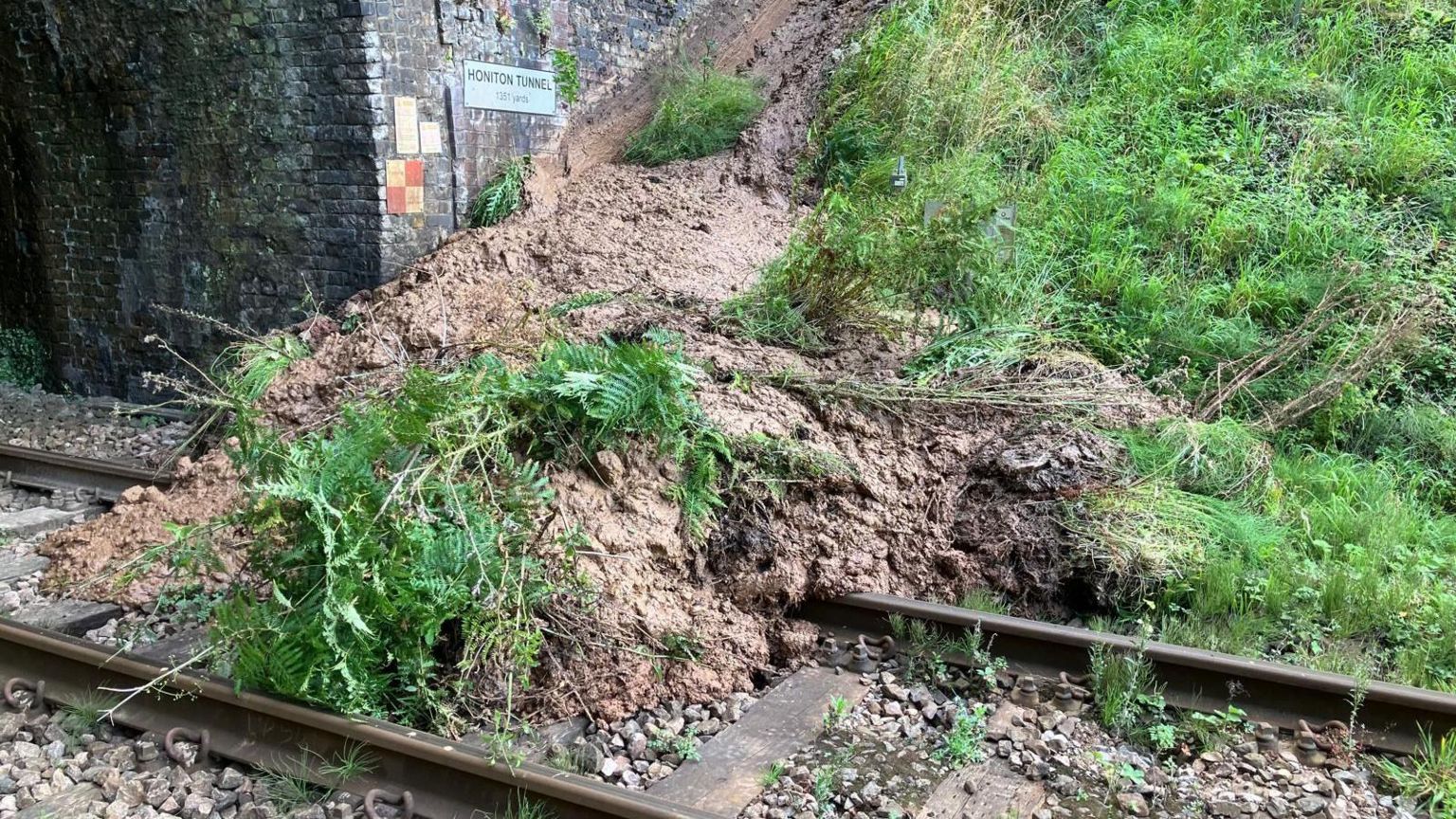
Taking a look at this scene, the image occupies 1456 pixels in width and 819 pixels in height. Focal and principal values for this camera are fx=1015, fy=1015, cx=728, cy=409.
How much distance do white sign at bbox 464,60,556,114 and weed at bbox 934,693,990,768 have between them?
19.4 ft

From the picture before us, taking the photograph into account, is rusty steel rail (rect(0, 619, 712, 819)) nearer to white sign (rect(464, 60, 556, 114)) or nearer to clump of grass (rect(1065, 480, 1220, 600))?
clump of grass (rect(1065, 480, 1220, 600))

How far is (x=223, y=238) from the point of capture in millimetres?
7637

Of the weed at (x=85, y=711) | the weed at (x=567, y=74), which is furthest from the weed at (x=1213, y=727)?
the weed at (x=567, y=74)

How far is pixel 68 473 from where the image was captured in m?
6.34

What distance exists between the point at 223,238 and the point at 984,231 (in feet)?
18.3

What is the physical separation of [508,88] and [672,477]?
486 cm

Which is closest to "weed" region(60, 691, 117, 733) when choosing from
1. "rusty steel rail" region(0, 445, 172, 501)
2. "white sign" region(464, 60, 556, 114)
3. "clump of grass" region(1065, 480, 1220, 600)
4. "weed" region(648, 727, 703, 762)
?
"weed" region(648, 727, 703, 762)

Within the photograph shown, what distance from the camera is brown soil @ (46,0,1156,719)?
3.84 m

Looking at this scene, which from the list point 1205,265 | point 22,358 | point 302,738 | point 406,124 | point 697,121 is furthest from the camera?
point 22,358

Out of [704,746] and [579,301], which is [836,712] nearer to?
[704,746]

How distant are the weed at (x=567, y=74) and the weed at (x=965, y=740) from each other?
668cm

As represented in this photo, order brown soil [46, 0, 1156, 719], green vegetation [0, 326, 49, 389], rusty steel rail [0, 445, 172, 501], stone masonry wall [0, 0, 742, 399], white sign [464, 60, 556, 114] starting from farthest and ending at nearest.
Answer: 1. green vegetation [0, 326, 49, 389]
2. white sign [464, 60, 556, 114]
3. stone masonry wall [0, 0, 742, 399]
4. rusty steel rail [0, 445, 172, 501]
5. brown soil [46, 0, 1156, 719]

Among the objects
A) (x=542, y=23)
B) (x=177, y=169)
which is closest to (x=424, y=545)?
(x=177, y=169)

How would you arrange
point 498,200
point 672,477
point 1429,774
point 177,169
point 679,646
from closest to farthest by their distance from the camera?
point 1429,774, point 679,646, point 672,477, point 498,200, point 177,169
